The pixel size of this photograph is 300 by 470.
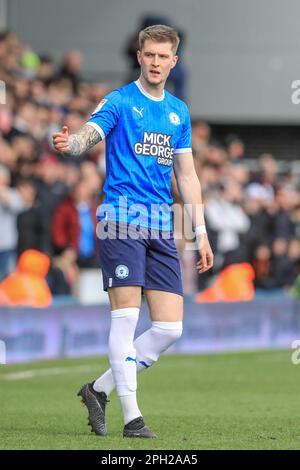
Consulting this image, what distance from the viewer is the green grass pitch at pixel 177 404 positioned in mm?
8531

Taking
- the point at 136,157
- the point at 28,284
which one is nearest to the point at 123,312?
the point at 136,157

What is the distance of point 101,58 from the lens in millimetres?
28984

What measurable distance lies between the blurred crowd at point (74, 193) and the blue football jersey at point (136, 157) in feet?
26.2

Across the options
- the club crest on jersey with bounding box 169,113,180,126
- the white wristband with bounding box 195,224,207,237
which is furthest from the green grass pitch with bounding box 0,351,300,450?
the club crest on jersey with bounding box 169,113,180,126

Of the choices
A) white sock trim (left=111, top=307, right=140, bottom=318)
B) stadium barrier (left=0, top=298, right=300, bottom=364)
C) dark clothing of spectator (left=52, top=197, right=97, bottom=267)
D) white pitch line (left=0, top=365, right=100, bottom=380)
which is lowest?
white pitch line (left=0, top=365, right=100, bottom=380)

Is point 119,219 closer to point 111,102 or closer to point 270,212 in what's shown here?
point 111,102

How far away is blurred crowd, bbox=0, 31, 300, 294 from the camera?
17.1 m

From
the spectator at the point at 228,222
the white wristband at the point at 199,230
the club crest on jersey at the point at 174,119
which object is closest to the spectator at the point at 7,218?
the spectator at the point at 228,222

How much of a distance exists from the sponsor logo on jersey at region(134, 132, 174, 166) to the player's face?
337mm

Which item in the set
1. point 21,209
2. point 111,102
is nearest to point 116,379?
point 111,102

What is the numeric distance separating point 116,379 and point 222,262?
453 inches

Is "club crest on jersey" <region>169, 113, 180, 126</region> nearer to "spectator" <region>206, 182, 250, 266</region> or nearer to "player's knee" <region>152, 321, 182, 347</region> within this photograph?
"player's knee" <region>152, 321, 182, 347</region>

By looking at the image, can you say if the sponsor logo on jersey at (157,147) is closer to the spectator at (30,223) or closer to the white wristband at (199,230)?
the white wristband at (199,230)

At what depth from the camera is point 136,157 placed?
866cm
